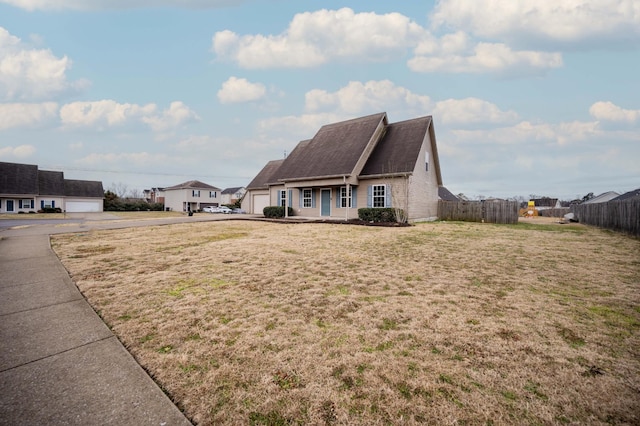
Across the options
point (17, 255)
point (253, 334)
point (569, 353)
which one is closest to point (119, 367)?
point (253, 334)

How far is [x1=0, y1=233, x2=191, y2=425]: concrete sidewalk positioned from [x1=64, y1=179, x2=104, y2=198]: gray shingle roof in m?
57.7

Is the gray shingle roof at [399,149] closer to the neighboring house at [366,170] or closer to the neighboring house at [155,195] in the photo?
the neighboring house at [366,170]

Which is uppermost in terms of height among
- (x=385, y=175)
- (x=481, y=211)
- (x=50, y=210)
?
(x=385, y=175)

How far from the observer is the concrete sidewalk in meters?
2.02

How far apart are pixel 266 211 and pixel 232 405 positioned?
889 inches

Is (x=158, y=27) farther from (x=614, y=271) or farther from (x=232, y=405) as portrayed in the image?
(x=614, y=271)

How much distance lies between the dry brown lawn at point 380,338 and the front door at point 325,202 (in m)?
14.4

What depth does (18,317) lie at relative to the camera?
3.76 m

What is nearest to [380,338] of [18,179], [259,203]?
[259,203]

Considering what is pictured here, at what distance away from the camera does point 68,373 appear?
8.28 feet

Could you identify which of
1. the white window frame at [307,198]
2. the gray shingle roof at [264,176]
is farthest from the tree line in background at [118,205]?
the white window frame at [307,198]

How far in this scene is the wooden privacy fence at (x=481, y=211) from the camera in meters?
20.8

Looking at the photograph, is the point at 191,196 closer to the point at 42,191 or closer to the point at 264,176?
the point at 42,191

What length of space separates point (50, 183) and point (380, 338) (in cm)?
6334
